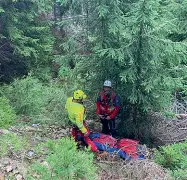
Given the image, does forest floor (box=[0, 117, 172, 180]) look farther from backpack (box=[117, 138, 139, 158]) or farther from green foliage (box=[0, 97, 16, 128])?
green foliage (box=[0, 97, 16, 128])

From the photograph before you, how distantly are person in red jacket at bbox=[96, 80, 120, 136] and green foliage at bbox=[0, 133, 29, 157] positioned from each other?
2746 mm

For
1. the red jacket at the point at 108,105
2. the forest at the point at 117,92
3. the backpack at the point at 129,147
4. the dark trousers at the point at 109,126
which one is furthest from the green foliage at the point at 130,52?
the backpack at the point at 129,147

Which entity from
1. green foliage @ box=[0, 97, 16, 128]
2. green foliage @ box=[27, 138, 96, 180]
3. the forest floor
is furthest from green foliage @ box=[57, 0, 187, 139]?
green foliage @ box=[27, 138, 96, 180]

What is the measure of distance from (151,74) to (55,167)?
4729mm

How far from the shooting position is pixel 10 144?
7516 millimetres

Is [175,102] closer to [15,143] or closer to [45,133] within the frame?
[45,133]

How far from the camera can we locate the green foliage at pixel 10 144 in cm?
726

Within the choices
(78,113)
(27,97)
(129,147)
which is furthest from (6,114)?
(129,147)

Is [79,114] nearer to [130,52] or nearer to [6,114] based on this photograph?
[130,52]

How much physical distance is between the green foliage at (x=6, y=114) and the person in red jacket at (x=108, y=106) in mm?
2541

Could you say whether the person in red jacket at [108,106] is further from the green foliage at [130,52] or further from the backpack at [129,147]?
the backpack at [129,147]

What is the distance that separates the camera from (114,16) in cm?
912

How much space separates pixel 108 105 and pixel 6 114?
2.96m

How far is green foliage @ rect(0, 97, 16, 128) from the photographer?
30.3ft
